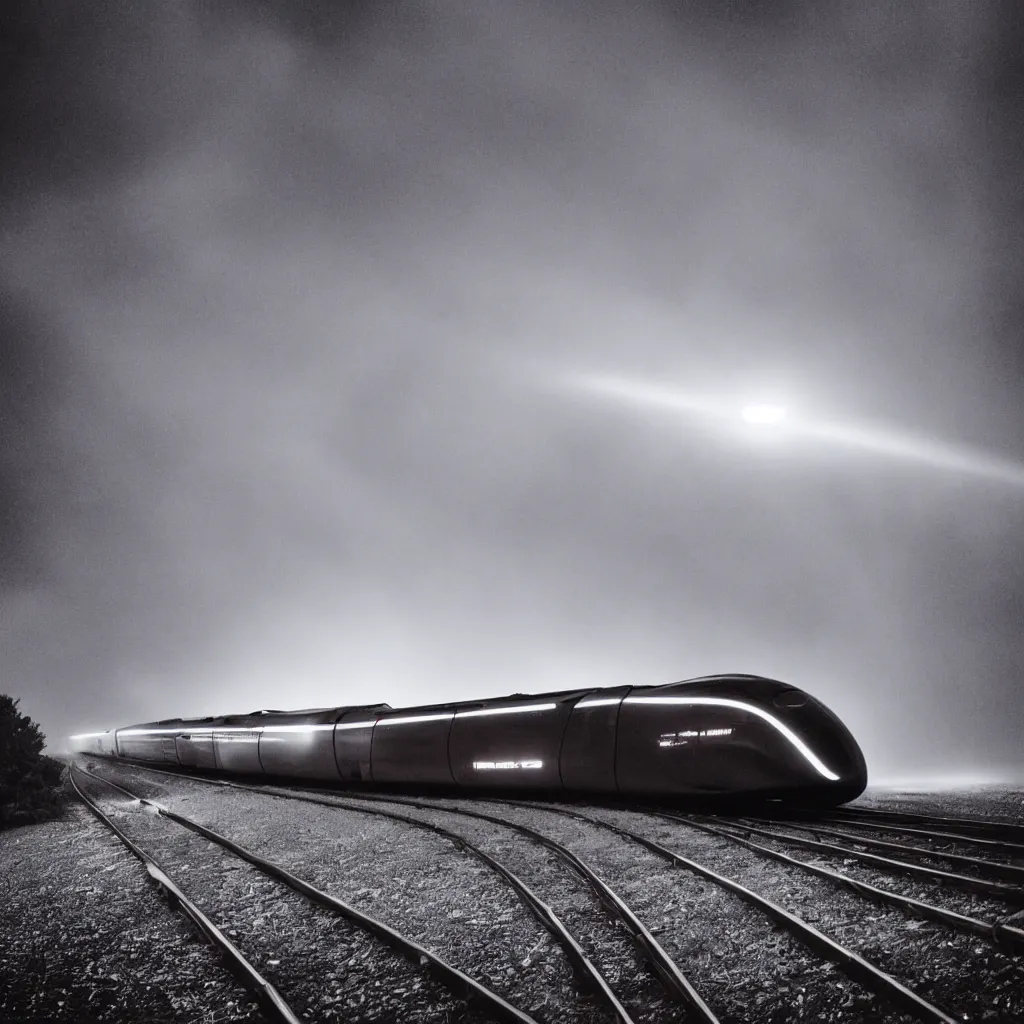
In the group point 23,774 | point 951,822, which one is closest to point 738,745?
point 951,822

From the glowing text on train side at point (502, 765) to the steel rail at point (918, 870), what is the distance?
564 cm

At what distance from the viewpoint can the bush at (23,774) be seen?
1523cm

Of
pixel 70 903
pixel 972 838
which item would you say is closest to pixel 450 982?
pixel 70 903

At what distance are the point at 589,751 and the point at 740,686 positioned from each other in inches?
142

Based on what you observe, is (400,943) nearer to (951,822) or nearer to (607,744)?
(607,744)

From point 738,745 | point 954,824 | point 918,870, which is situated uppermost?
point 738,745

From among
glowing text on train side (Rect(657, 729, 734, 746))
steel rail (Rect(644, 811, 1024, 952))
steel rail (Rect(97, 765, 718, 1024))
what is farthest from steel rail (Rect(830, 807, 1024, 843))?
steel rail (Rect(97, 765, 718, 1024))

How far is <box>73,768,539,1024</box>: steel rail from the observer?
475 cm

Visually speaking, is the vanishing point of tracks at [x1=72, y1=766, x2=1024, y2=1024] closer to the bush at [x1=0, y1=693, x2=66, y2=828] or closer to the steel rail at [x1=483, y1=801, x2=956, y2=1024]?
the steel rail at [x1=483, y1=801, x2=956, y2=1024]

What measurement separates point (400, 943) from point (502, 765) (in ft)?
31.8

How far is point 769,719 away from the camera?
11.6 m

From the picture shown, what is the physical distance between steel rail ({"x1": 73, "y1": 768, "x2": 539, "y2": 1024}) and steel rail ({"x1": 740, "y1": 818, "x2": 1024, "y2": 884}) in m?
5.98

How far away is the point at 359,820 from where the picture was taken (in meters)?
13.2

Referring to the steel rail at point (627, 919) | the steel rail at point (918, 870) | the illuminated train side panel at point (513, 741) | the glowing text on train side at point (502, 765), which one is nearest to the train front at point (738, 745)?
the steel rail at point (918, 870)
